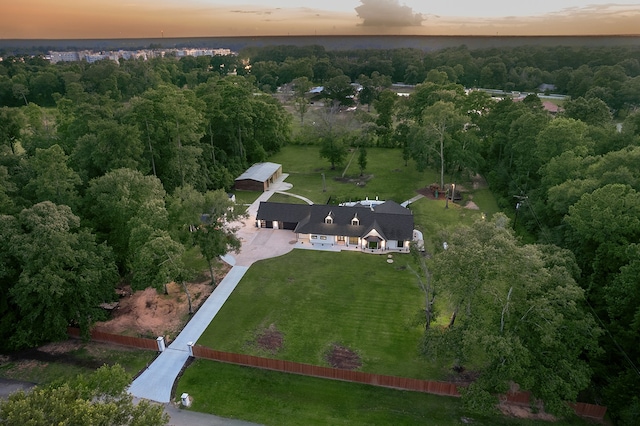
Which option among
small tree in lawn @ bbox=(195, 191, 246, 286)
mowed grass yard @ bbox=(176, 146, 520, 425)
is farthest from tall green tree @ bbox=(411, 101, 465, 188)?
small tree in lawn @ bbox=(195, 191, 246, 286)

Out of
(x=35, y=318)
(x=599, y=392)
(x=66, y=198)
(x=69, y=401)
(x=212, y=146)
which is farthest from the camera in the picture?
(x=212, y=146)

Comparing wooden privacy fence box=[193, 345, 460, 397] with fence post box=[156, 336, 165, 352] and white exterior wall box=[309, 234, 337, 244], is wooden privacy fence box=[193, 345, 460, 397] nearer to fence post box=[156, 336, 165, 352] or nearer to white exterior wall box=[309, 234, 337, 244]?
fence post box=[156, 336, 165, 352]

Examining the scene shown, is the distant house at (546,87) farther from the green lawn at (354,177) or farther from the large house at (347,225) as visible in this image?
the large house at (347,225)

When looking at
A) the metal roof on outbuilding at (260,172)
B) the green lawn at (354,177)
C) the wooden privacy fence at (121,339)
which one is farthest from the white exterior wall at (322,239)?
the wooden privacy fence at (121,339)

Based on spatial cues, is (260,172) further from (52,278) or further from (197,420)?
(197,420)

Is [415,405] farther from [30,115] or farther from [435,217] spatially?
[30,115]

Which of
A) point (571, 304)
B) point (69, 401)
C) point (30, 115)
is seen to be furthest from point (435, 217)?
point (30, 115)

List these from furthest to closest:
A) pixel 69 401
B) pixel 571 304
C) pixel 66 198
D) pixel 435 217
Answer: pixel 435 217
pixel 66 198
pixel 571 304
pixel 69 401
